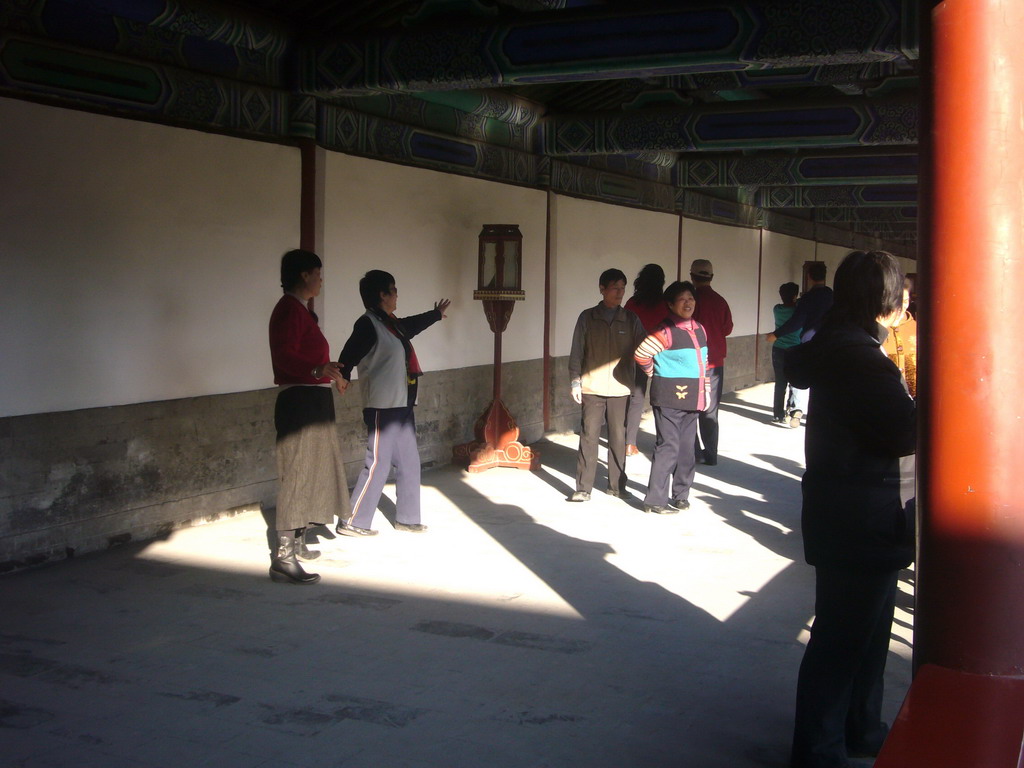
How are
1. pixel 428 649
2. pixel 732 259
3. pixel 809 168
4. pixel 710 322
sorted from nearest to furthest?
pixel 428 649, pixel 710 322, pixel 809 168, pixel 732 259

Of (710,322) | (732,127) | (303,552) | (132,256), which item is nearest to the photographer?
(303,552)

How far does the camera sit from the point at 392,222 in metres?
7.43

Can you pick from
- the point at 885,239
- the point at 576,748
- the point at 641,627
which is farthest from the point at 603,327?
the point at 885,239

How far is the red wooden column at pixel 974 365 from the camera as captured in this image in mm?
1739

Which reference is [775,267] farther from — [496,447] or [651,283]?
[651,283]

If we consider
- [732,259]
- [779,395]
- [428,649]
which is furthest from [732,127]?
[732,259]

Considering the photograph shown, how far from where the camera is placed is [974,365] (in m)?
1.78

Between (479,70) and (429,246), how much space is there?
2.14 metres

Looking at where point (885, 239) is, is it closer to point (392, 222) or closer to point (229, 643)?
point (392, 222)

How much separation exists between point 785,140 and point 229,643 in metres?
6.61

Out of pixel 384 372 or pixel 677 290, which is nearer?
pixel 384 372

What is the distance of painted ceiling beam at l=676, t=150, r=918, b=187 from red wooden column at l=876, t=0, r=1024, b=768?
9.88 metres

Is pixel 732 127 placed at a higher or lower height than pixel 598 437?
higher

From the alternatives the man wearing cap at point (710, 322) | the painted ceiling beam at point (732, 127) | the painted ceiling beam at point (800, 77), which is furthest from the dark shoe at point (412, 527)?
the painted ceiling beam at point (732, 127)
